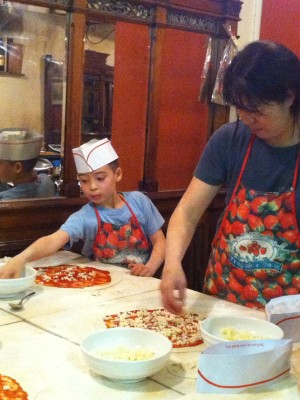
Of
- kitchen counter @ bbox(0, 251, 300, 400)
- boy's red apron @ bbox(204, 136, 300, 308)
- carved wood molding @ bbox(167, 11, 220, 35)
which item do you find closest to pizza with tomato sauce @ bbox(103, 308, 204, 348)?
kitchen counter @ bbox(0, 251, 300, 400)

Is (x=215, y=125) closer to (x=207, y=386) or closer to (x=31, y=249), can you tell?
(x=31, y=249)

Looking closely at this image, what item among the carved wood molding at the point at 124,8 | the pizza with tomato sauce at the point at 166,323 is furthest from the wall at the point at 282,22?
the pizza with tomato sauce at the point at 166,323

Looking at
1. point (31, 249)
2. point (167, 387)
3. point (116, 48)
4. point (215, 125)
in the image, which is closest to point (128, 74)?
point (116, 48)

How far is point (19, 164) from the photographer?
9.02ft

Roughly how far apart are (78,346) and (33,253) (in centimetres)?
78

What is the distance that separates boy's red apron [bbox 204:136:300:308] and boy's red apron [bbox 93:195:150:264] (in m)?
0.71

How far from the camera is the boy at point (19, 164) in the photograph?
8.95ft

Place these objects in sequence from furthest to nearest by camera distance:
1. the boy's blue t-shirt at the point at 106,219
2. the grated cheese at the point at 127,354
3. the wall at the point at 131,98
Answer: the wall at the point at 131,98 < the boy's blue t-shirt at the point at 106,219 < the grated cheese at the point at 127,354

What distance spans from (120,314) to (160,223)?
97cm

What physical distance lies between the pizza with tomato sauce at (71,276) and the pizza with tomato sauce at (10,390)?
2.61 ft

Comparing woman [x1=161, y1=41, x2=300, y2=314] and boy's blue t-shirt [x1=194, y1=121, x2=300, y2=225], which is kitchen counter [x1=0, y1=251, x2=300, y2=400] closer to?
woman [x1=161, y1=41, x2=300, y2=314]

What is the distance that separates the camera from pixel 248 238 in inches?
72.6

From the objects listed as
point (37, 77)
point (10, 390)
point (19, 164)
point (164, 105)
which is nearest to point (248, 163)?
point (10, 390)

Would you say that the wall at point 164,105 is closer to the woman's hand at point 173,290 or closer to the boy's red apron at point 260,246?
the boy's red apron at point 260,246
